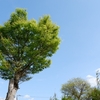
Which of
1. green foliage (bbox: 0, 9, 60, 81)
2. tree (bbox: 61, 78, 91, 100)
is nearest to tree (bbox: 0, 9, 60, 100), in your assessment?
green foliage (bbox: 0, 9, 60, 81)

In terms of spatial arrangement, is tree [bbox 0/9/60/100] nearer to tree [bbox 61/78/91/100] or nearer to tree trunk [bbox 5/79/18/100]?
tree trunk [bbox 5/79/18/100]

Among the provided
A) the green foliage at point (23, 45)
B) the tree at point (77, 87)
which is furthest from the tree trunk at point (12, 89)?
the tree at point (77, 87)

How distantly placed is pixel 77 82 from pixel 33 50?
34738mm

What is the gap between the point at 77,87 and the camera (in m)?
46.5

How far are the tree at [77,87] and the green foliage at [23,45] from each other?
33.3 metres

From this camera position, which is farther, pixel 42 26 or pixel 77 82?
pixel 77 82

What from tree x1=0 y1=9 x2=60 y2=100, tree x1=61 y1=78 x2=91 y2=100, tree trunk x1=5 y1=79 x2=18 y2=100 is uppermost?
tree x1=61 y1=78 x2=91 y2=100

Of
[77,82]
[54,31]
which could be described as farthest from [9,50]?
[77,82]

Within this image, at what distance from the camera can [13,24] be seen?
14.2m

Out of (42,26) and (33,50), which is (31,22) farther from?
(33,50)

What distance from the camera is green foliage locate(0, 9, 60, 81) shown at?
13.8 m

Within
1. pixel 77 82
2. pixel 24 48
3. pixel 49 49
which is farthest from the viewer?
pixel 77 82

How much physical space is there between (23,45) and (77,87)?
35.1 metres

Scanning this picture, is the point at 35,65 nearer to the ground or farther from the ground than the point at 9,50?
nearer to the ground
